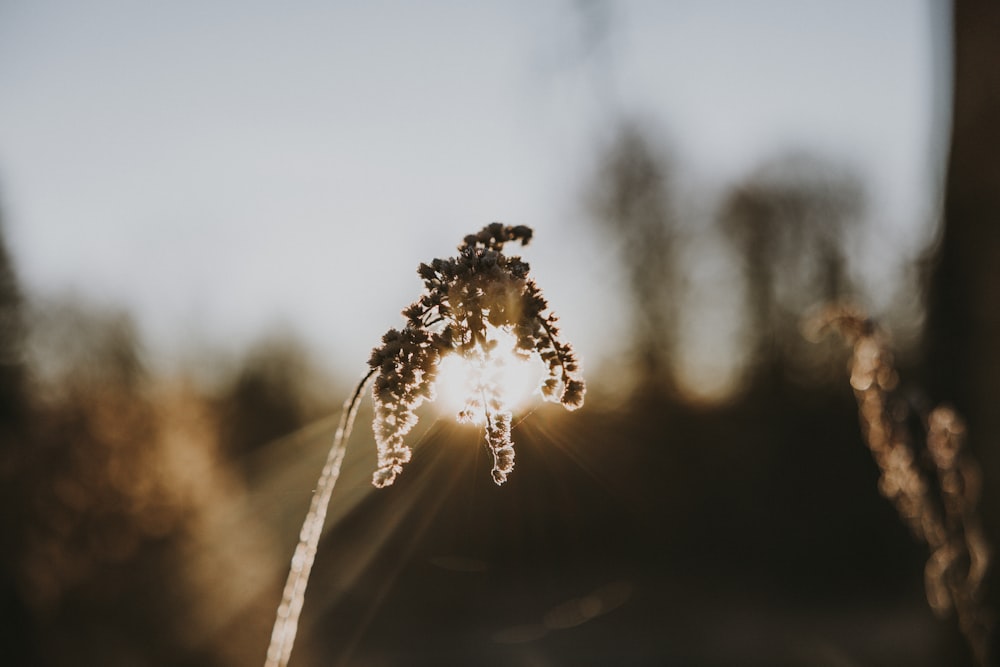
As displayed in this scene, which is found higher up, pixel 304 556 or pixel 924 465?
pixel 304 556

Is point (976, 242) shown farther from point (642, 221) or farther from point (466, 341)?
point (642, 221)

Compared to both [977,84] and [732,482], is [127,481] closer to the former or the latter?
[977,84]

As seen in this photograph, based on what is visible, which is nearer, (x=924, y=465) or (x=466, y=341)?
(x=466, y=341)

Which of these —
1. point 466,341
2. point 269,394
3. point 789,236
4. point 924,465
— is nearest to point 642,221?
point 789,236

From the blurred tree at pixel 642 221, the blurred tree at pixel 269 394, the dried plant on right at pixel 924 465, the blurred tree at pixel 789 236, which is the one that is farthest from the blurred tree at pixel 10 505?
the blurred tree at pixel 789 236

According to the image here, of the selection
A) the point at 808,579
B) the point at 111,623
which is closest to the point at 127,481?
the point at 111,623
